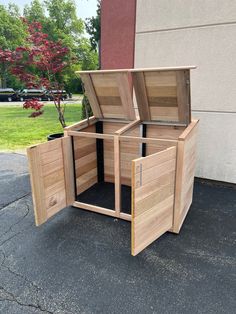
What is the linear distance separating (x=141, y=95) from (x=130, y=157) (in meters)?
0.95

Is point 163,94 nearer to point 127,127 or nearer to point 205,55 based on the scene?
point 127,127

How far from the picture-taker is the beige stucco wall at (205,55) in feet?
9.72

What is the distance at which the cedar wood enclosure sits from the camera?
1.85 metres

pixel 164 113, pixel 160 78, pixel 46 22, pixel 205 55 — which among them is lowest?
pixel 164 113

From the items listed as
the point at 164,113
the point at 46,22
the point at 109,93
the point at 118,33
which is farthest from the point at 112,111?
the point at 46,22

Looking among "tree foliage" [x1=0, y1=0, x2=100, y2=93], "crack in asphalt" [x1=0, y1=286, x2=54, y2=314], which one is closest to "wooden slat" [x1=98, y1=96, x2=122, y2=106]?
"crack in asphalt" [x1=0, y1=286, x2=54, y2=314]

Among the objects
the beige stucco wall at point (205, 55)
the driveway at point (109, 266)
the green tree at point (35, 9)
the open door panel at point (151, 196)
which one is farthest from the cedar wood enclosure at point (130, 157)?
the green tree at point (35, 9)

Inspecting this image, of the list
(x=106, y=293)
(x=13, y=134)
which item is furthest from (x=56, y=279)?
(x=13, y=134)

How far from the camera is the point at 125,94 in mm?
2467

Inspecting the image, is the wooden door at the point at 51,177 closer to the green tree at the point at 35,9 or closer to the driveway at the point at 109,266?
the driveway at the point at 109,266

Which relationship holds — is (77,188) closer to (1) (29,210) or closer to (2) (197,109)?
(1) (29,210)

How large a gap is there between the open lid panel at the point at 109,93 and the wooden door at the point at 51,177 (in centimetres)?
62

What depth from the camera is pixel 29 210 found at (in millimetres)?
2713

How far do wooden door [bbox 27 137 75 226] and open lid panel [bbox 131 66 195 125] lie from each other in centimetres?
95
